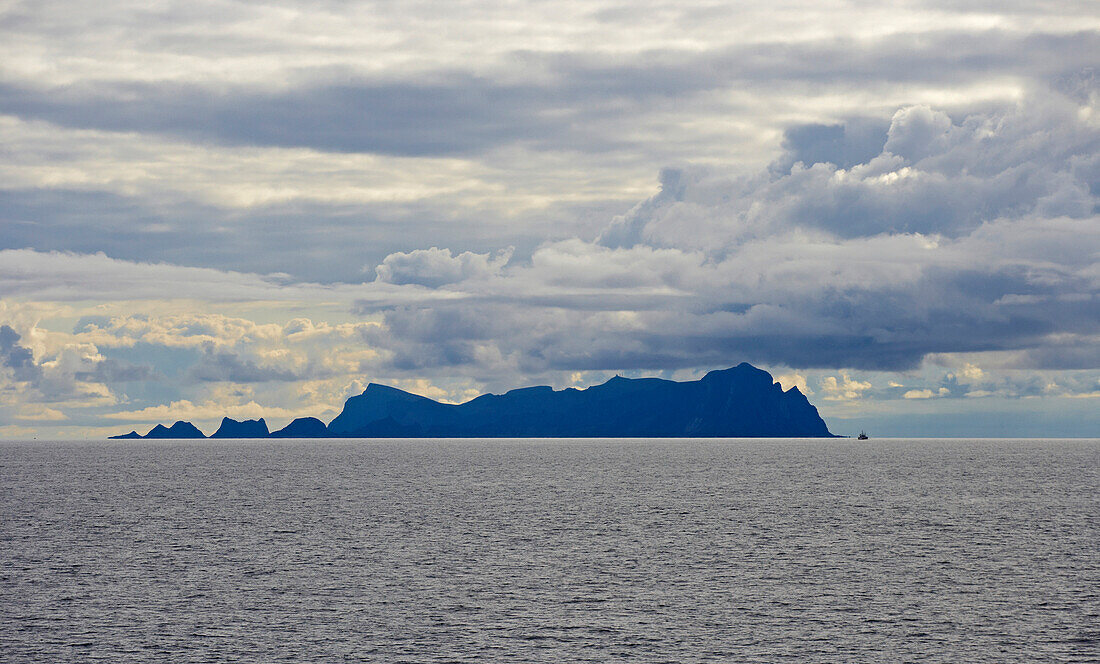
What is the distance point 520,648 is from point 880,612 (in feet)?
83.2

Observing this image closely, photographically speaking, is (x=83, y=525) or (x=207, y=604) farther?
(x=83, y=525)

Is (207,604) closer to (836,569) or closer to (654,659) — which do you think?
(654,659)

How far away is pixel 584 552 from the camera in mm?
96000

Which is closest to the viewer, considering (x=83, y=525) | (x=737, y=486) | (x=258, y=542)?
(x=258, y=542)

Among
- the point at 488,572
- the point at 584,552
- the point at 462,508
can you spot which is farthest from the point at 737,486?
the point at 488,572

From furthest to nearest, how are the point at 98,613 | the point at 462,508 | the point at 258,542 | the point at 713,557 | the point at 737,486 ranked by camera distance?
the point at 737,486, the point at 462,508, the point at 258,542, the point at 713,557, the point at 98,613

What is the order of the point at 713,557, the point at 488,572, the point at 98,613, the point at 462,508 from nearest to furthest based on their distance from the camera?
the point at 98,613 < the point at 488,572 < the point at 713,557 < the point at 462,508

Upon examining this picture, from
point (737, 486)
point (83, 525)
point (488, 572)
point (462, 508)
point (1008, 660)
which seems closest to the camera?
point (1008, 660)

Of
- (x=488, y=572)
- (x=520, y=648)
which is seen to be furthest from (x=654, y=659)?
(x=488, y=572)

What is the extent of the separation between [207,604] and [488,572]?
901 inches

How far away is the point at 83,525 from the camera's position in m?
120

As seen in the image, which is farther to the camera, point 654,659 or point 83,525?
point 83,525

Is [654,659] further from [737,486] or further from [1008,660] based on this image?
[737,486]

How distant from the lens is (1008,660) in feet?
181
